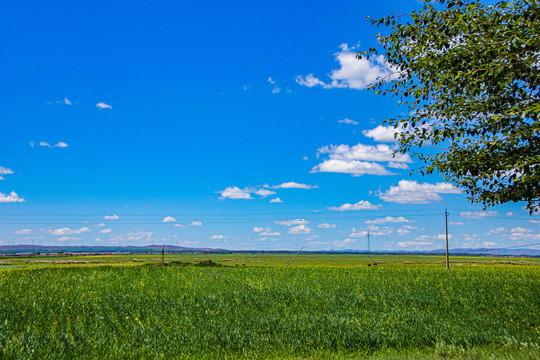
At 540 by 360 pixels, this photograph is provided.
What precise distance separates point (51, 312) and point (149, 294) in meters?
5.42

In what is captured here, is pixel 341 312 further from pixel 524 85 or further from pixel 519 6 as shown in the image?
pixel 519 6

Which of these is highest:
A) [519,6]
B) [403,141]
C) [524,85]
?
[519,6]

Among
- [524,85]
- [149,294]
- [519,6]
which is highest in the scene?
[519,6]

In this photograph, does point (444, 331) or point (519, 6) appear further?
point (444, 331)

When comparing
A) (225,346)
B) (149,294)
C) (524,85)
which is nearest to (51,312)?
(149,294)

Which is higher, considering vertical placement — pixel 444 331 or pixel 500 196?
pixel 500 196

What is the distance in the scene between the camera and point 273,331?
12.1m

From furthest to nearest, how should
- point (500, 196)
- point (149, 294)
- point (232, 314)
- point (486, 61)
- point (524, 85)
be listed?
point (149, 294) < point (232, 314) < point (500, 196) < point (524, 85) < point (486, 61)

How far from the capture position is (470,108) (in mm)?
11500

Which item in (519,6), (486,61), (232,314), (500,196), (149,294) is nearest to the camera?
(519,6)

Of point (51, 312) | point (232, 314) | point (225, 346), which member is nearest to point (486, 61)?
point (225, 346)

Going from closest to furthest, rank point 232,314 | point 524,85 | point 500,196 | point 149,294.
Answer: point 524,85
point 500,196
point 232,314
point 149,294

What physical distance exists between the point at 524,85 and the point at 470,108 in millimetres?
1873

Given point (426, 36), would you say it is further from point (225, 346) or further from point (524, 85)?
point (225, 346)
